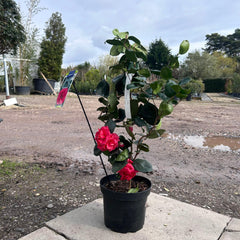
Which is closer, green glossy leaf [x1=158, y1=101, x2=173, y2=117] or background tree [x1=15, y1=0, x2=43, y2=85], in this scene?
green glossy leaf [x1=158, y1=101, x2=173, y2=117]

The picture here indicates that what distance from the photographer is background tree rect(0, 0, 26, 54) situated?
25.0 feet

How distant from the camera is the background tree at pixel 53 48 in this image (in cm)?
1422

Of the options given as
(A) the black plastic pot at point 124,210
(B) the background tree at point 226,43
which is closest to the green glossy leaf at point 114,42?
(A) the black plastic pot at point 124,210

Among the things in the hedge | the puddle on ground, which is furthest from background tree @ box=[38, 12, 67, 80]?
the hedge

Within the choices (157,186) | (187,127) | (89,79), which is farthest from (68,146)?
(89,79)

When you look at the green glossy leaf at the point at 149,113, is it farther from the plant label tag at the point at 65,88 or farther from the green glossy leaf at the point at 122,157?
the plant label tag at the point at 65,88

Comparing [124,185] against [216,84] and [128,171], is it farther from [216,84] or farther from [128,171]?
[216,84]

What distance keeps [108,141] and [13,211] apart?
1050 mm

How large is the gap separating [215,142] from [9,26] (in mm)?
7036

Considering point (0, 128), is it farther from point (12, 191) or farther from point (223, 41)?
point (223, 41)

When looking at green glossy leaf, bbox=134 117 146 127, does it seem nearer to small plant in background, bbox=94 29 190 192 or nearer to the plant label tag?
small plant in background, bbox=94 29 190 192

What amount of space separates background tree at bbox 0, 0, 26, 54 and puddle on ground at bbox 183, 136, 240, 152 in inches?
258

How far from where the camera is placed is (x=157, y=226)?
5.12 feet

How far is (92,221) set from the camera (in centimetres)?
160
